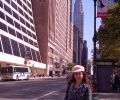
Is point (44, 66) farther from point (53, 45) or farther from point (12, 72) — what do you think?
point (12, 72)

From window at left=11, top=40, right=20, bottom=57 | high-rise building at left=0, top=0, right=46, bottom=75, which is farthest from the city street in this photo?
window at left=11, top=40, right=20, bottom=57

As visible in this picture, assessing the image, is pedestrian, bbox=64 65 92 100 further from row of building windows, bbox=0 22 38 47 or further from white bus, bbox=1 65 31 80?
row of building windows, bbox=0 22 38 47

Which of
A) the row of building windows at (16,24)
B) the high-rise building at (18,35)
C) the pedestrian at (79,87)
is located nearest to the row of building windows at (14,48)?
the high-rise building at (18,35)

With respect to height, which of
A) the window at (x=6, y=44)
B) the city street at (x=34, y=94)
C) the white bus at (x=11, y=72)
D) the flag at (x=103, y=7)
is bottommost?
the city street at (x=34, y=94)

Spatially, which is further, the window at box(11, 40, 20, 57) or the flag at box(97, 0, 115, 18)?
the window at box(11, 40, 20, 57)

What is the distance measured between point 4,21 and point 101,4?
89.8 meters

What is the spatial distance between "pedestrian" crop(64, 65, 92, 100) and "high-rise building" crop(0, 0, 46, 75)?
295 feet

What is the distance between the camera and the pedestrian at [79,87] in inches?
273

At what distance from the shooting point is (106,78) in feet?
104

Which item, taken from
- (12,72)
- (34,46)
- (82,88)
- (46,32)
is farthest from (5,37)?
(82,88)

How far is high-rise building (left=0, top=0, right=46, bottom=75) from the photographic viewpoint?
10493cm

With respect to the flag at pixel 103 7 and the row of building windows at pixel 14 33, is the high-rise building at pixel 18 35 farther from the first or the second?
the flag at pixel 103 7

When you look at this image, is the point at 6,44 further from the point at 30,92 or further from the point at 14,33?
the point at 30,92

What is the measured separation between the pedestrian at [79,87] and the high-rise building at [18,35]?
8998 centimetres
